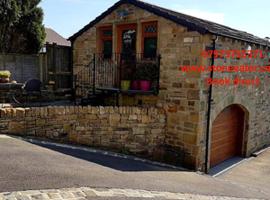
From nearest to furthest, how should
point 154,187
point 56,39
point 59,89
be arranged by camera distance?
1. point 154,187
2. point 59,89
3. point 56,39

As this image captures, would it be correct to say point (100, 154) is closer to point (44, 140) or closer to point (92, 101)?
point (44, 140)

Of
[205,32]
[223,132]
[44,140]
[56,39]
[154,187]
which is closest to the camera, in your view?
[154,187]

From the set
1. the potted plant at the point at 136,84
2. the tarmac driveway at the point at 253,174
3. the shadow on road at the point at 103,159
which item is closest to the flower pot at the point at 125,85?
the potted plant at the point at 136,84

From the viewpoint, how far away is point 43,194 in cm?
366

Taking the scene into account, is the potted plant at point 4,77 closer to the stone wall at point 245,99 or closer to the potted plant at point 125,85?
the potted plant at point 125,85

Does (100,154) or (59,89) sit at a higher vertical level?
(59,89)

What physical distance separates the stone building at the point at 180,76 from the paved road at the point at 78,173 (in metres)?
2.06

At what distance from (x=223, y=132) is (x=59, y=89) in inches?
271

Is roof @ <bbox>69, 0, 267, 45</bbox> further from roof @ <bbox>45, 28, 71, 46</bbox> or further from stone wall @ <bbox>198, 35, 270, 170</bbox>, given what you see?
roof @ <bbox>45, 28, 71, 46</bbox>

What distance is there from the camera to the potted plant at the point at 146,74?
895 cm

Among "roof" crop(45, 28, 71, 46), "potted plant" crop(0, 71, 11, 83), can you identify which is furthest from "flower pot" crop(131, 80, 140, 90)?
"roof" crop(45, 28, 71, 46)

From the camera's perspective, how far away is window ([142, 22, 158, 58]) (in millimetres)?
9094

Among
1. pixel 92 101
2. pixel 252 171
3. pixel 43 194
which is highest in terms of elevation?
pixel 92 101

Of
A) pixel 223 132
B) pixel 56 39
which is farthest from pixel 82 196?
pixel 56 39
